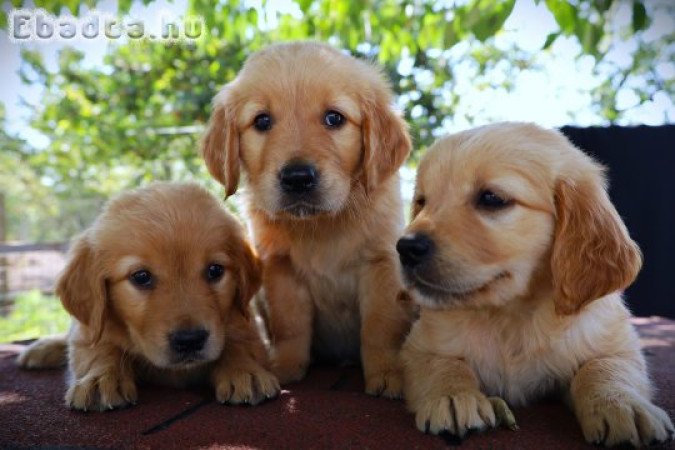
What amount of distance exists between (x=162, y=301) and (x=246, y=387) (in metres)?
0.52

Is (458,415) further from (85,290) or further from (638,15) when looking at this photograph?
(638,15)

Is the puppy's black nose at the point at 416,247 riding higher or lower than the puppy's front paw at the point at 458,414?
higher

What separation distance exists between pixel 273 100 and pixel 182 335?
1.24m

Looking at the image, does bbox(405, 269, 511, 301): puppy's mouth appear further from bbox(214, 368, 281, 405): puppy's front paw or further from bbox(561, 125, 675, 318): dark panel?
bbox(561, 125, 675, 318): dark panel

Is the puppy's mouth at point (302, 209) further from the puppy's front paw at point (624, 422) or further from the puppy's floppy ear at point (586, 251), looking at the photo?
the puppy's front paw at point (624, 422)

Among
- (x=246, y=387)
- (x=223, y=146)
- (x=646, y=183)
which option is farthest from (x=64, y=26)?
(x=646, y=183)

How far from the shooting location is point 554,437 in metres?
1.94

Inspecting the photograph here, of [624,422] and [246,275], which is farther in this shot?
[246,275]

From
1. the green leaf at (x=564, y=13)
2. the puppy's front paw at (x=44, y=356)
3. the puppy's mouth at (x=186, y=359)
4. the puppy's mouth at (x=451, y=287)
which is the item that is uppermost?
the green leaf at (x=564, y=13)

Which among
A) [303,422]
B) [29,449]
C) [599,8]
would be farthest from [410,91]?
[29,449]

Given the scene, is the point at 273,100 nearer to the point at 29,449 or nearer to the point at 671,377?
the point at 29,449

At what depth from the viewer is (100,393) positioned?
2.41 m

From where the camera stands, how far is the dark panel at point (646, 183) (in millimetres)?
4371

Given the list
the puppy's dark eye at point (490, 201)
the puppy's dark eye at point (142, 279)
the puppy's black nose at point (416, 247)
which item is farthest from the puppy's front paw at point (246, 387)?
the puppy's dark eye at point (490, 201)
